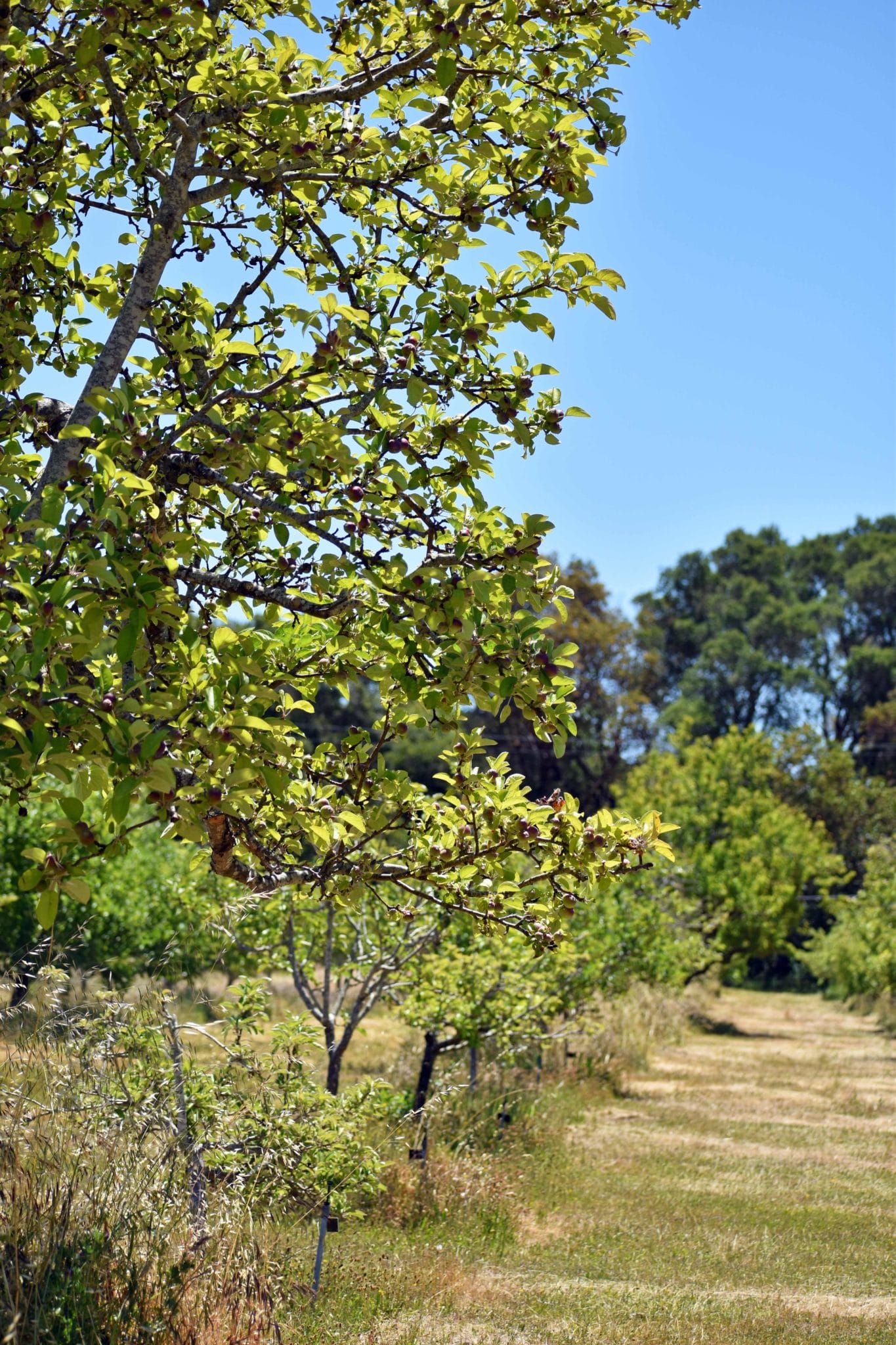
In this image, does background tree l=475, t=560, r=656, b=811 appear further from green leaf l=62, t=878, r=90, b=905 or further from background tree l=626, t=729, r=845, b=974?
green leaf l=62, t=878, r=90, b=905

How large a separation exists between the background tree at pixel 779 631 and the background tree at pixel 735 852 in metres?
16.8

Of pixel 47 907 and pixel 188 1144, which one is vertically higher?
pixel 47 907

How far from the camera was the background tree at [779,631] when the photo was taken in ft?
177

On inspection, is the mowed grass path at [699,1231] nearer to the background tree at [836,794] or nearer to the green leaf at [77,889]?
the green leaf at [77,889]

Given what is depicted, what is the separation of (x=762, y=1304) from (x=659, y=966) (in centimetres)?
1136

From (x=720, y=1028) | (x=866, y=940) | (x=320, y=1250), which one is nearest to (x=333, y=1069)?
(x=320, y=1250)

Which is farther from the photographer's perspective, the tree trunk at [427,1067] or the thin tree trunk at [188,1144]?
the tree trunk at [427,1067]

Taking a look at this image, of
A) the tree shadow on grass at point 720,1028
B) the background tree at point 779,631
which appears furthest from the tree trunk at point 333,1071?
the background tree at point 779,631

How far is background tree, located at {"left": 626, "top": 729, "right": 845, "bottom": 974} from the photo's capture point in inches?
1080

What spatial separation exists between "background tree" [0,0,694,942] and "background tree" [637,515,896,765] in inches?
1765

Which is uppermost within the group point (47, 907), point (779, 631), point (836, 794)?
point (779, 631)

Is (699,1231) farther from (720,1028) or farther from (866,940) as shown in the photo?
(720,1028)

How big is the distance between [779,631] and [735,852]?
30.0 metres

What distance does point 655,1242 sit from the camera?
870 cm
